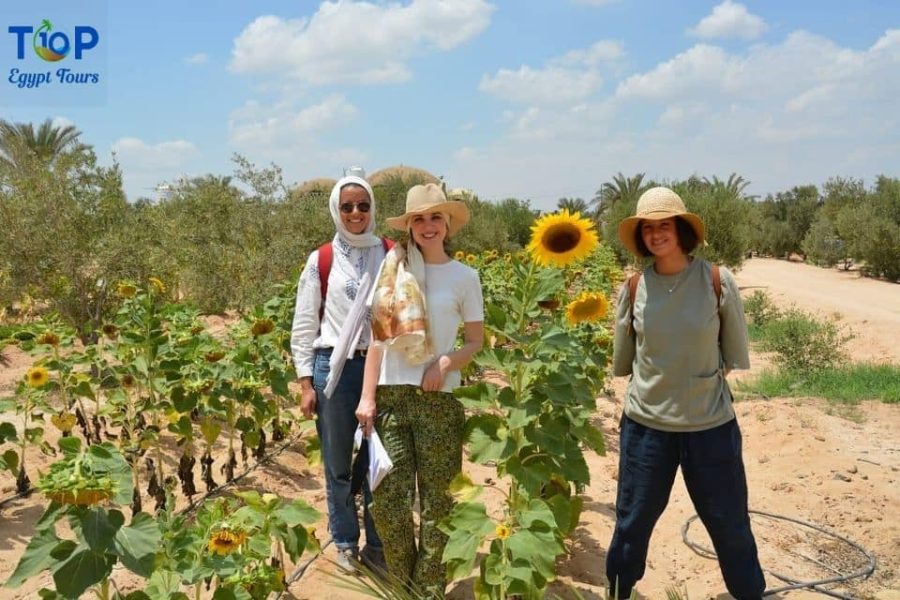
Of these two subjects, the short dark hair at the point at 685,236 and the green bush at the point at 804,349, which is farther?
the green bush at the point at 804,349

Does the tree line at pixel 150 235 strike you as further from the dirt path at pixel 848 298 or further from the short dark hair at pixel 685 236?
the short dark hair at pixel 685 236

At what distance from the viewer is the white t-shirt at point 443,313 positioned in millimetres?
2350

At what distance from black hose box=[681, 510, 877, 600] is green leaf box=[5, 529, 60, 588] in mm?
2421

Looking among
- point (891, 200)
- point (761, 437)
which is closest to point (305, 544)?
point (761, 437)

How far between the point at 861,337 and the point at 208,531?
1055cm

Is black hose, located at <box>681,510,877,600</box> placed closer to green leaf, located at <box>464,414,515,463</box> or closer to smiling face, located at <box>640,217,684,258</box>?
green leaf, located at <box>464,414,515,463</box>

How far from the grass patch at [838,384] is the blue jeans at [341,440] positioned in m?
5.02

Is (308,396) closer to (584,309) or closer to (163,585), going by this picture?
(163,585)

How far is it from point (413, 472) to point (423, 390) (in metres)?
0.30

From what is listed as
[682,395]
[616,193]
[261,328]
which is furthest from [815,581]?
[616,193]

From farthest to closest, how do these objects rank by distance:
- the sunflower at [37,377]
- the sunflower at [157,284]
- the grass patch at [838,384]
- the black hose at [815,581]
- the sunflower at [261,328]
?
the grass patch at [838,384] < the sunflower at [157,284] < the sunflower at [261,328] < the sunflower at [37,377] < the black hose at [815,581]

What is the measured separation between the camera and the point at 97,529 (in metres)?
1.47

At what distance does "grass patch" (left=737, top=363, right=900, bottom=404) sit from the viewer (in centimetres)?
614

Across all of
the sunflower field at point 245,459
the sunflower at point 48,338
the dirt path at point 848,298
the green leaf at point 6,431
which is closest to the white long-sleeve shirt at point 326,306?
the sunflower field at point 245,459
